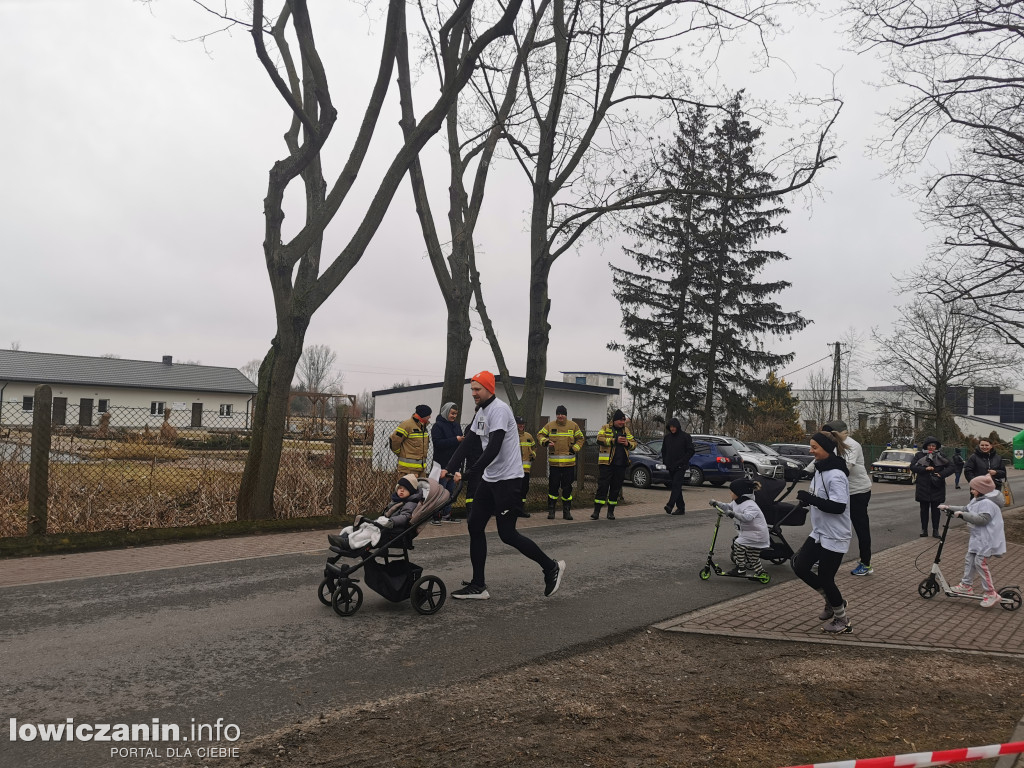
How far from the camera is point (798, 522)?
897 cm

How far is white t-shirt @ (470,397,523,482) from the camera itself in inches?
272

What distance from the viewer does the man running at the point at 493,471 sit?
688 cm

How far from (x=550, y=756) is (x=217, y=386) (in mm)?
67663

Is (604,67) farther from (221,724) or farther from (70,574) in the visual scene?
(221,724)

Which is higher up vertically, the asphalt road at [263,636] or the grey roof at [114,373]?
the grey roof at [114,373]

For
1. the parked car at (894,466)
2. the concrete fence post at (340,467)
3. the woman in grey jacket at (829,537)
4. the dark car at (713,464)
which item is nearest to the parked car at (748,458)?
the dark car at (713,464)

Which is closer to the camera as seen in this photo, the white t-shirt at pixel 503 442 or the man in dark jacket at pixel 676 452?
the white t-shirt at pixel 503 442

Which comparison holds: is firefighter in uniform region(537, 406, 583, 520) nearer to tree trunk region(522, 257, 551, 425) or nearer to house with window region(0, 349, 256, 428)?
tree trunk region(522, 257, 551, 425)

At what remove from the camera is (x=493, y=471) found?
22.7 feet

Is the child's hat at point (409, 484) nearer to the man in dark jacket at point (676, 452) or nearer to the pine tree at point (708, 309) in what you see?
the man in dark jacket at point (676, 452)

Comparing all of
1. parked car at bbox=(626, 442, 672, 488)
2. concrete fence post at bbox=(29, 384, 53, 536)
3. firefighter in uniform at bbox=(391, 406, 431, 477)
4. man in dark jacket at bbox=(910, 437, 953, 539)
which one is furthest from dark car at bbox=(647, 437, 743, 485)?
concrete fence post at bbox=(29, 384, 53, 536)

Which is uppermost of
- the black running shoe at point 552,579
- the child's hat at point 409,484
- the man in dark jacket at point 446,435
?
the man in dark jacket at point 446,435

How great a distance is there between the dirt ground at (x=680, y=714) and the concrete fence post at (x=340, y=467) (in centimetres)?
781

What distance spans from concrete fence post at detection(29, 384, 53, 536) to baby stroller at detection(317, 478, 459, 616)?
4832mm
